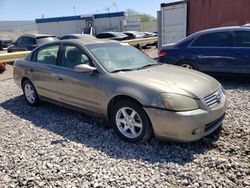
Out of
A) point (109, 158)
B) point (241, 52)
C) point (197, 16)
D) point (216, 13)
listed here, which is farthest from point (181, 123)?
point (197, 16)

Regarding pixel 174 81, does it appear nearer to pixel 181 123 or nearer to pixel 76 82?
pixel 181 123

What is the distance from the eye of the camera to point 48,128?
4828 millimetres

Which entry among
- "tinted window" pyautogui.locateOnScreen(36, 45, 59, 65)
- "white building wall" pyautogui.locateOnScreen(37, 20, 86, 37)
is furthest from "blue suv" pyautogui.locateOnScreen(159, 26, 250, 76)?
"white building wall" pyautogui.locateOnScreen(37, 20, 86, 37)

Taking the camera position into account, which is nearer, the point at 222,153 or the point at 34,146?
the point at 222,153

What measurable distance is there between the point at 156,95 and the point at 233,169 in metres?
1.29

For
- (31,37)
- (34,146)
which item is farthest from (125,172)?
(31,37)

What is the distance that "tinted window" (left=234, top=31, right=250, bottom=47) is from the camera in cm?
696

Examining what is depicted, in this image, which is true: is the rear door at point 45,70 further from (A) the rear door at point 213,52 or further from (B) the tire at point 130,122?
(A) the rear door at point 213,52

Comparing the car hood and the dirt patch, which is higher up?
the car hood

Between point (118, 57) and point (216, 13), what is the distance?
801cm

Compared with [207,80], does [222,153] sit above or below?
below

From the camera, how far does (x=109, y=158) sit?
3.68 meters

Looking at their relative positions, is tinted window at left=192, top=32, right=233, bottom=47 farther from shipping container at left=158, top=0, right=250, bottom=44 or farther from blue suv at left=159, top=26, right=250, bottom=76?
shipping container at left=158, top=0, right=250, bottom=44

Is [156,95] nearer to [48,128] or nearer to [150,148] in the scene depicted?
[150,148]
